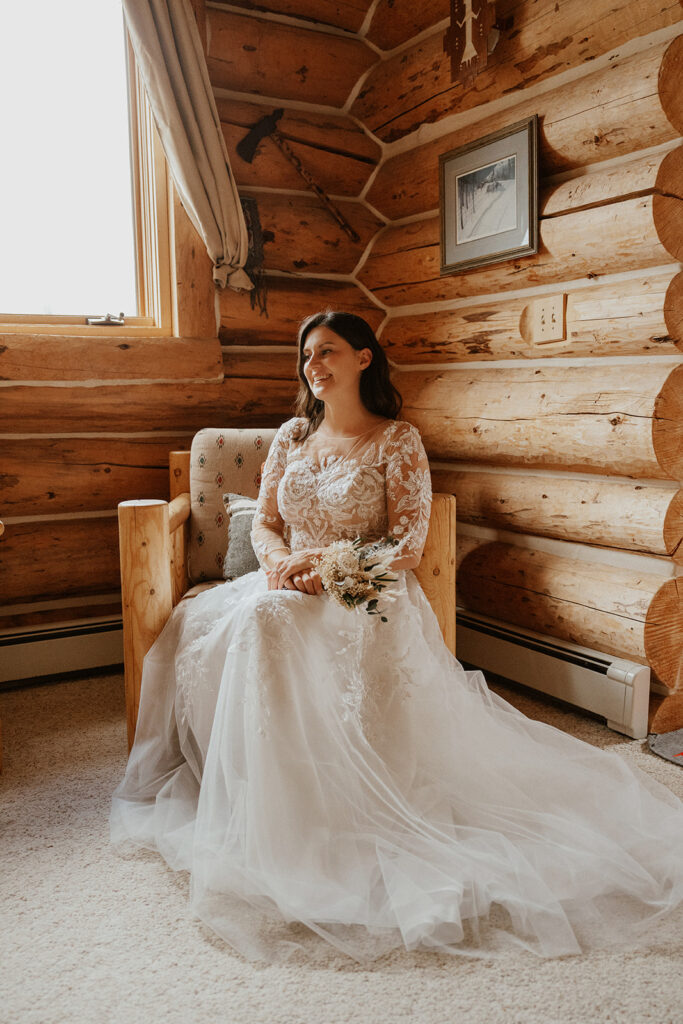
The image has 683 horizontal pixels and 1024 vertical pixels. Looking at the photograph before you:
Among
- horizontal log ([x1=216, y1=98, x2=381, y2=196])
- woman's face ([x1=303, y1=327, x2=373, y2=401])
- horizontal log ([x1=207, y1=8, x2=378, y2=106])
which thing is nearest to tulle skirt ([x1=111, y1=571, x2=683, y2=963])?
woman's face ([x1=303, y1=327, x2=373, y2=401])

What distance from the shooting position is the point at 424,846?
1.82m

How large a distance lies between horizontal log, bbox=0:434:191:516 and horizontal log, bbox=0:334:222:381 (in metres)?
0.30

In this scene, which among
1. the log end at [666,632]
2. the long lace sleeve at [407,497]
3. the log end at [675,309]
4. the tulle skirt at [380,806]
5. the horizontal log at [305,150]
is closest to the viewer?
the tulle skirt at [380,806]

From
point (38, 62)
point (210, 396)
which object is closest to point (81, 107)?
point (38, 62)

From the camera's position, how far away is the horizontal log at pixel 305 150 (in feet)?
11.7

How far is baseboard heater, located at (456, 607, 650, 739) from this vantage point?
269 cm

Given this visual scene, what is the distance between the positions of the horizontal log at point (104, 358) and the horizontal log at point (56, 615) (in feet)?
3.35

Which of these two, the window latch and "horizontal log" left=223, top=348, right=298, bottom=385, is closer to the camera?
the window latch

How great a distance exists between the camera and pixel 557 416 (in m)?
2.92

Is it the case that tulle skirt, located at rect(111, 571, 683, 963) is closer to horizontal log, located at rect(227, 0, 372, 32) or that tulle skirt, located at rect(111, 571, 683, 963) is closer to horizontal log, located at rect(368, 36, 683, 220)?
horizontal log, located at rect(368, 36, 683, 220)

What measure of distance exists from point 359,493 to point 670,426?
106 centimetres

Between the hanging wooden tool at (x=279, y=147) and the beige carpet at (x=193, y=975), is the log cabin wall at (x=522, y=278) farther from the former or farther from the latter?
the beige carpet at (x=193, y=975)

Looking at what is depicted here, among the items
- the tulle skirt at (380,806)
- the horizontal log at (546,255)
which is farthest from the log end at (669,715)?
the horizontal log at (546,255)

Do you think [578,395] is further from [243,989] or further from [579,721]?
[243,989]
